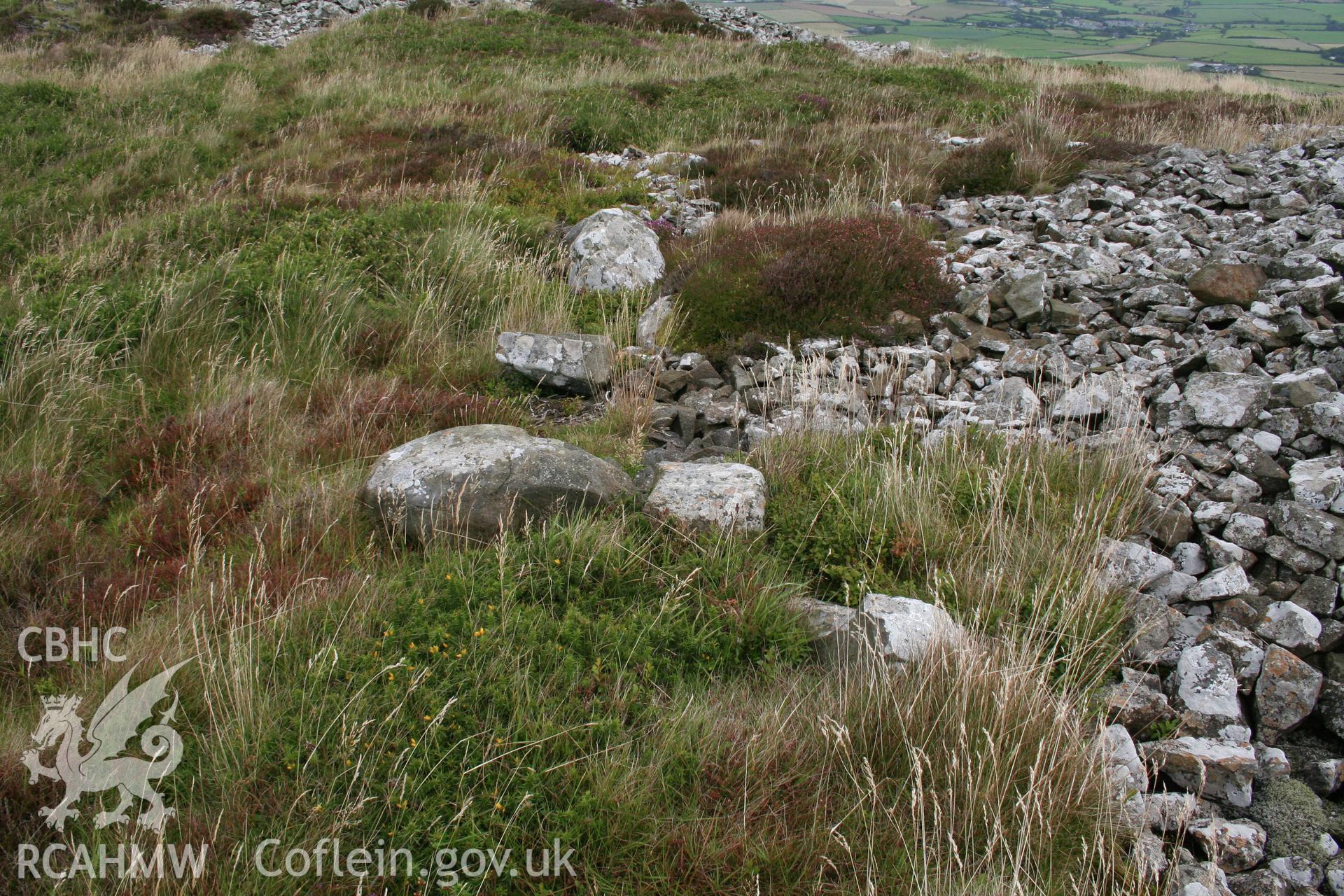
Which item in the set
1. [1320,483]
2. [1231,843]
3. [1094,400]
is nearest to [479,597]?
[1231,843]

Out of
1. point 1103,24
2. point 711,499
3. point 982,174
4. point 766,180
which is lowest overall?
point 711,499

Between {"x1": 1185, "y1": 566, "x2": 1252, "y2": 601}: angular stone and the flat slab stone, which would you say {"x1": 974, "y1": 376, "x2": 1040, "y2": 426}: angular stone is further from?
the flat slab stone

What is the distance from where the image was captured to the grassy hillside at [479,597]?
8.23ft

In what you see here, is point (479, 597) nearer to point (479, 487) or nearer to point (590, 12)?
point (479, 487)

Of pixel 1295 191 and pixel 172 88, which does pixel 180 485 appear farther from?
pixel 172 88

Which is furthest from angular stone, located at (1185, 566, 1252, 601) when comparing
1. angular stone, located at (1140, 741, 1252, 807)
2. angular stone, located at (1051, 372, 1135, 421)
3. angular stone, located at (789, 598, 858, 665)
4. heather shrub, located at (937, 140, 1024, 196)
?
heather shrub, located at (937, 140, 1024, 196)

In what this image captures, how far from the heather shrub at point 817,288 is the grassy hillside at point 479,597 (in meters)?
0.92

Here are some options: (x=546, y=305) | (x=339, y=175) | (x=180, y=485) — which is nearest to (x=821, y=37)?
(x=339, y=175)

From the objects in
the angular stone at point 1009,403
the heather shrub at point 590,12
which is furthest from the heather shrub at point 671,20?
the angular stone at point 1009,403

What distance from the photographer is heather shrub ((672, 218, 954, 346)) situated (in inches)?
272

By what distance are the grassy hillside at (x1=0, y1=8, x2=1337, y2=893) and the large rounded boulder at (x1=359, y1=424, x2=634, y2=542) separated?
0.16 m

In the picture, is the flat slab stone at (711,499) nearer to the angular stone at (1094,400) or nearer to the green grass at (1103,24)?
the angular stone at (1094,400)

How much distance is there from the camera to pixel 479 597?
3.38m

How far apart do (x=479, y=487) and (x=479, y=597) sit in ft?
2.66
